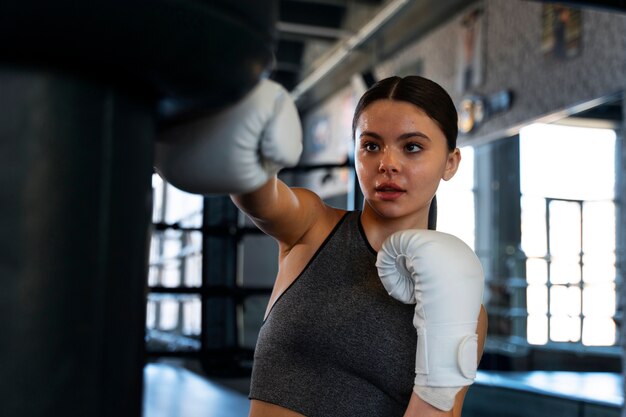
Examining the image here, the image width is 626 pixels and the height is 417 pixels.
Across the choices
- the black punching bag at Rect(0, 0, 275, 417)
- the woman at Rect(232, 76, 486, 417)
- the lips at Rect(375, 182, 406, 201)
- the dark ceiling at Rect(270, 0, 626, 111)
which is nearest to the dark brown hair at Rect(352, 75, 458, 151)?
the woman at Rect(232, 76, 486, 417)

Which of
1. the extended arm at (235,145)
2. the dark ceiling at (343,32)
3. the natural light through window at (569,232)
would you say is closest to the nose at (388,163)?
the extended arm at (235,145)

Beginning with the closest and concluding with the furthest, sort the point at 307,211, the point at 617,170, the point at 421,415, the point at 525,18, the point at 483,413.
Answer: the point at 421,415 → the point at 307,211 → the point at 483,413 → the point at 617,170 → the point at 525,18

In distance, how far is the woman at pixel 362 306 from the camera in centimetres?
104

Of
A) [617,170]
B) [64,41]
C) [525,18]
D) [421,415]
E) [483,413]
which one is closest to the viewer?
[64,41]

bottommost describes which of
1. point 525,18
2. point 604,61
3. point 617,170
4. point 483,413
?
point 483,413

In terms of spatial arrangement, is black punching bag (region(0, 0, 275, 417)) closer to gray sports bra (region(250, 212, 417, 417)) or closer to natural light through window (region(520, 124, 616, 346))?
gray sports bra (region(250, 212, 417, 417))

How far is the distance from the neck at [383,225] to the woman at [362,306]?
0.02 metres

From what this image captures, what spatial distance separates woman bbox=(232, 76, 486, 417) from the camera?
104 cm

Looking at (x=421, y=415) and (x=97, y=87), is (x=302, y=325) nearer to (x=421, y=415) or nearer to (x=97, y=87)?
(x=421, y=415)

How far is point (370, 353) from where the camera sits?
1040mm

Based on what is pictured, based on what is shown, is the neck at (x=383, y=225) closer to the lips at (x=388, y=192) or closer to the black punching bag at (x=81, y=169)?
the lips at (x=388, y=192)

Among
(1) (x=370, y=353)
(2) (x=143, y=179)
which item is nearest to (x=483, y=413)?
(1) (x=370, y=353)

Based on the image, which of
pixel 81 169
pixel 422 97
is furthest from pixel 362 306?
pixel 81 169

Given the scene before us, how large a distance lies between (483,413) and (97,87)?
337 centimetres
